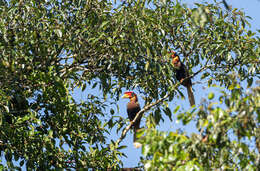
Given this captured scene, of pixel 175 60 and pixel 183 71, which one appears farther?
pixel 183 71

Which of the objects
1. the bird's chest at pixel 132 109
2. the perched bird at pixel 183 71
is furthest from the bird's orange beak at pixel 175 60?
the bird's chest at pixel 132 109

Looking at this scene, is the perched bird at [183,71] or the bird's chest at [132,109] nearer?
the perched bird at [183,71]

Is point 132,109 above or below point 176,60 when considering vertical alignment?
below

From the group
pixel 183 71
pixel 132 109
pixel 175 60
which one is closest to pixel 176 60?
pixel 175 60

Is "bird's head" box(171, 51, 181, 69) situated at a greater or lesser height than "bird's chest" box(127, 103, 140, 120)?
greater

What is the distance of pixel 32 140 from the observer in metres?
5.34

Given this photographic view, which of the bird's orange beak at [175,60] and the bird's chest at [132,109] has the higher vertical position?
the bird's orange beak at [175,60]

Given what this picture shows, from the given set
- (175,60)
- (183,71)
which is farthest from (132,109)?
(175,60)

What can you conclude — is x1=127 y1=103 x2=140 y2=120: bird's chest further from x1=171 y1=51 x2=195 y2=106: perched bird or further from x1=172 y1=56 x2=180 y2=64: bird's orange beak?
x1=172 y1=56 x2=180 y2=64: bird's orange beak

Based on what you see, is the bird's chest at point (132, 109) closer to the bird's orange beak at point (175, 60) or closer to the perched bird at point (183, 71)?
the perched bird at point (183, 71)

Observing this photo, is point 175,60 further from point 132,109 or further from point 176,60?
point 132,109

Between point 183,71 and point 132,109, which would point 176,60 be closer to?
point 183,71

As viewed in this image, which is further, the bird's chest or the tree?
the bird's chest

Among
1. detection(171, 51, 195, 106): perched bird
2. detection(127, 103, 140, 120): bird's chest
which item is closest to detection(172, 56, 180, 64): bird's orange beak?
detection(171, 51, 195, 106): perched bird
